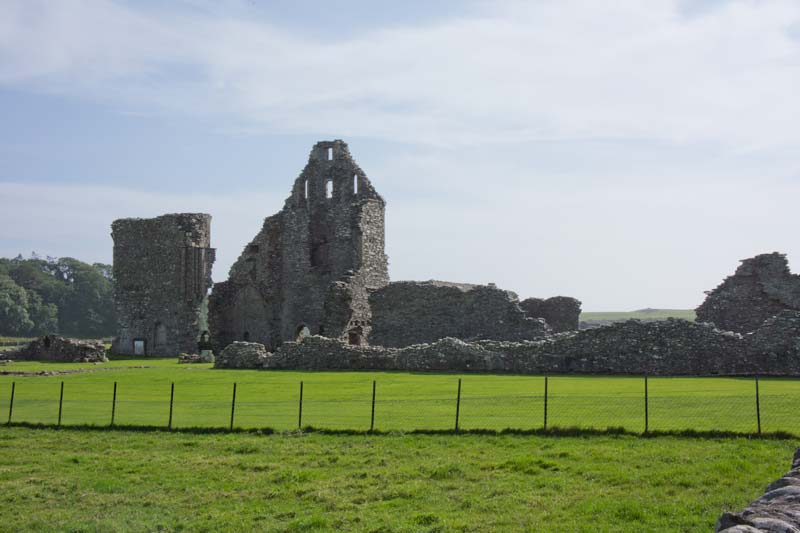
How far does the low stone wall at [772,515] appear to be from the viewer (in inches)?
274

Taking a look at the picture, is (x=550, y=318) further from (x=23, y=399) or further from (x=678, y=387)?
(x=23, y=399)

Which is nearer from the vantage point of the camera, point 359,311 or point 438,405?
point 438,405

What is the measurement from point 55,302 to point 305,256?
229 feet

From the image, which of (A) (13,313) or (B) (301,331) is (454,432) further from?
(A) (13,313)

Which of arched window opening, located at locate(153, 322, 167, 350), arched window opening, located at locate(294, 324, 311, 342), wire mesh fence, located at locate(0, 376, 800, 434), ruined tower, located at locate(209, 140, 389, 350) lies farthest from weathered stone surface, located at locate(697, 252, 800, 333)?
arched window opening, located at locate(153, 322, 167, 350)

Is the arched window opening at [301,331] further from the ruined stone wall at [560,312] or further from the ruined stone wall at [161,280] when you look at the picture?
the ruined stone wall at [560,312]

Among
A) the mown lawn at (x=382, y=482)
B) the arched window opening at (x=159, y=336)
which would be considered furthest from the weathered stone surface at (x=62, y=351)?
the mown lawn at (x=382, y=482)

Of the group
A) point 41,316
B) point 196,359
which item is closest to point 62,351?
point 196,359

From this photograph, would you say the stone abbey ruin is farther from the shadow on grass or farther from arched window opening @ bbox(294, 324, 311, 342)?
the shadow on grass

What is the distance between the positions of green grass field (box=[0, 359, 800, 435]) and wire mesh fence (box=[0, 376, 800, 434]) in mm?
25

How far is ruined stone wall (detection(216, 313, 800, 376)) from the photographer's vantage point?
95.5 feet

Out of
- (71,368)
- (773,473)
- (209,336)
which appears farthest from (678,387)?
(209,336)

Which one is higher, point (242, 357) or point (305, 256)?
point (305, 256)

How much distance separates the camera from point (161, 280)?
1911 inches
